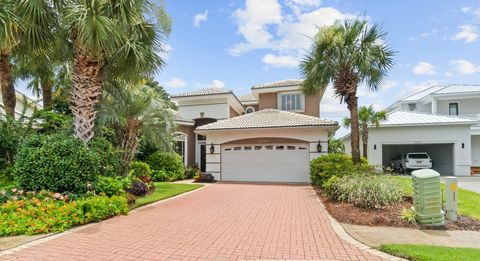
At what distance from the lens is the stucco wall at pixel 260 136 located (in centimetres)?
1828

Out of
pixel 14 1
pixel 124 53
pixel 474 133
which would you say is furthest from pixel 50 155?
pixel 474 133

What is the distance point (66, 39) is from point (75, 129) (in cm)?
337

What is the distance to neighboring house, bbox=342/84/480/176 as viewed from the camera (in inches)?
920

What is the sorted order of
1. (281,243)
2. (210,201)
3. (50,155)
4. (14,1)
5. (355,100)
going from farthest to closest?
(355,100) < (210,201) < (14,1) < (50,155) < (281,243)

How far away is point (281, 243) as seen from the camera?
636 centimetres

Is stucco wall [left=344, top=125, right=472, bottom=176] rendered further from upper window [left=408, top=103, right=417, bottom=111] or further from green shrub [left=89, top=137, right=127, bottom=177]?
green shrub [left=89, top=137, right=127, bottom=177]

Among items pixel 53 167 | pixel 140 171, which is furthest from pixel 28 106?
pixel 140 171

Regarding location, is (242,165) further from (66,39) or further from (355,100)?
(66,39)

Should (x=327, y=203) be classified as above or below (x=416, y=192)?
below

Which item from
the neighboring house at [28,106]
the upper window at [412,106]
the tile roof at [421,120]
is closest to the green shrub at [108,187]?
the neighboring house at [28,106]

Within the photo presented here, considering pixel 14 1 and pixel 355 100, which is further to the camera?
pixel 355 100

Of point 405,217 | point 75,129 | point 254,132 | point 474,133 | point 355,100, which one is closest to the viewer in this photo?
point 405,217

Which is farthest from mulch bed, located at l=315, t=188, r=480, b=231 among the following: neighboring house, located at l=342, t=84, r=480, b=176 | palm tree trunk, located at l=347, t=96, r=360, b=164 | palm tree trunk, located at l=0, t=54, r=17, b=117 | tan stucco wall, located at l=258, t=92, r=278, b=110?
neighboring house, located at l=342, t=84, r=480, b=176

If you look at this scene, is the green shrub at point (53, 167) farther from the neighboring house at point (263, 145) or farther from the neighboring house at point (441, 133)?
the neighboring house at point (441, 133)
